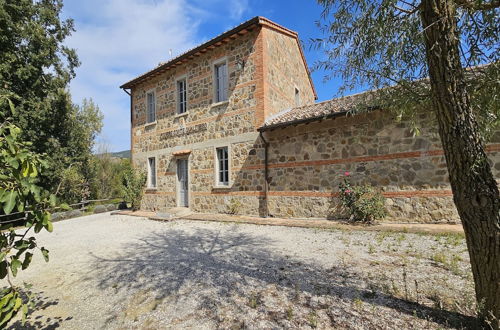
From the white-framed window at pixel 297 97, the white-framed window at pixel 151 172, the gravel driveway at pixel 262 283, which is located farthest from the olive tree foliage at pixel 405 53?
the white-framed window at pixel 151 172

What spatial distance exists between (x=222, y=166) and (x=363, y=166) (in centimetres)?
555

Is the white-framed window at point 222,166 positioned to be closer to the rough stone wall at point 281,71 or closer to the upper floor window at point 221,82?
the upper floor window at point 221,82

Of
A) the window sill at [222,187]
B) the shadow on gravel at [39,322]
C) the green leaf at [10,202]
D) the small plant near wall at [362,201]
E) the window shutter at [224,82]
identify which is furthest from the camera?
the window shutter at [224,82]

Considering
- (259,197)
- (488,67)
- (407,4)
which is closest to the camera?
(488,67)

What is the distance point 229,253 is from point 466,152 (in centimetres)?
443

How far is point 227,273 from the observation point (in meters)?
4.25

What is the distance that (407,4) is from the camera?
2.94 meters

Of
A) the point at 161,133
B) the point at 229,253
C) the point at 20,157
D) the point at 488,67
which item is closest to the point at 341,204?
the point at 229,253

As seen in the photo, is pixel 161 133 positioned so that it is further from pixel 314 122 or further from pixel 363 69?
→ pixel 363 69

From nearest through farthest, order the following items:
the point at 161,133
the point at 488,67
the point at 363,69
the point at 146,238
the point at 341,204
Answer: the point at 488,67
the point at 363,69
the point at 146,238
the point at 341,204
the point at 161,133

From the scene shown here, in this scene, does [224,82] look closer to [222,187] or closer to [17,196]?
[222,187]

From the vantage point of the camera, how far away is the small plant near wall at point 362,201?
7196 mm

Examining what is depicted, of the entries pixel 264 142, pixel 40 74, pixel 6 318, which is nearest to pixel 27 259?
pixel 6 318

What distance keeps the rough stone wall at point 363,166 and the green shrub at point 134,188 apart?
26.3ft
